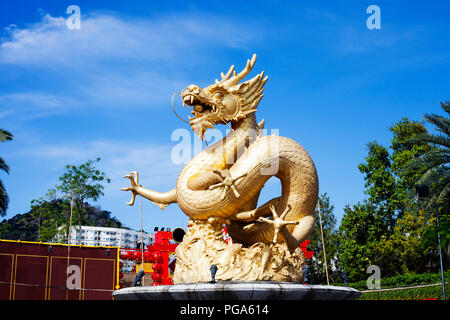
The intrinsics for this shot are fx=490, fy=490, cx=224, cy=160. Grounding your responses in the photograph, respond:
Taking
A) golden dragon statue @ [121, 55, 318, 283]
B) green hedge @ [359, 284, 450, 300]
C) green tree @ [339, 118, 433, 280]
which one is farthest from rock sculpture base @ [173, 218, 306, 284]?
green tree @ [339, 118, 433, 280]

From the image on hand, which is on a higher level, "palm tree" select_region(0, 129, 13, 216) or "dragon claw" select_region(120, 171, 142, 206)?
"palm tree" select_region(0, 129, 13, 216)

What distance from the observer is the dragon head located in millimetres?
11172

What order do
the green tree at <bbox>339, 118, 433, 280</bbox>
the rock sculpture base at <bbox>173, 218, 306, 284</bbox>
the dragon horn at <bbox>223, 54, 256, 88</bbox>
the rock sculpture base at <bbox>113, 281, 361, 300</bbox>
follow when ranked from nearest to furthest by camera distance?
1. the rock sculpture base at <bbox>113, 281, 361, 300</bbox>
2. the rock sculpture base at <bbox>173, 218, 306, 284</bbox>
3. the dragon horn at <bbox>223, 54, 256, 88</bbox>
4. the green tree at <bbox>339, 118, 433, 280</bbox>

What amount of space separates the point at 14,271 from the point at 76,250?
2821 millimetres

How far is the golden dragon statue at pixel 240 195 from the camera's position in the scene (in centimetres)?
1005

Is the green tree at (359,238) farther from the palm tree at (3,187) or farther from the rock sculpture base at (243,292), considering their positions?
the rock sculpture base at (243,292)

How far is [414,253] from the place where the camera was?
90.4ft

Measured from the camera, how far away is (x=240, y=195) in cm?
1045

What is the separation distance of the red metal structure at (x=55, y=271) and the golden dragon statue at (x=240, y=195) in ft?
37.1

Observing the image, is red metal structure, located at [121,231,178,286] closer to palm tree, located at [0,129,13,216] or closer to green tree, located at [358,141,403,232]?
palm tree, located at [0,129,13,216]

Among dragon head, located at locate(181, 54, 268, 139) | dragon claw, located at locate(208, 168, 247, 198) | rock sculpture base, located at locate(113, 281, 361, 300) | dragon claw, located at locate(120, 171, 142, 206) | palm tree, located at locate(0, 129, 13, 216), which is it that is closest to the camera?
rock sculpture base, located at locate(113, 281, 361, 300)

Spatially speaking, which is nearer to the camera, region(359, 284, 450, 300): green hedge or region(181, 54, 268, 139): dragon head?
region(181, 54, 268, 139): dragon head

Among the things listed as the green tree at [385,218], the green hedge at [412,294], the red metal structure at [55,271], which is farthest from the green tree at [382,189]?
the red metal structure at [55,271]
